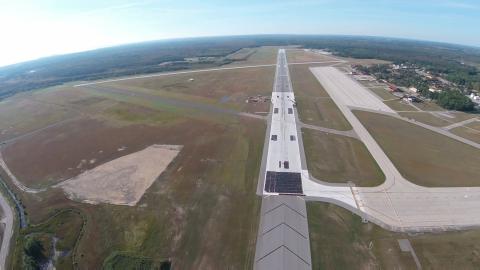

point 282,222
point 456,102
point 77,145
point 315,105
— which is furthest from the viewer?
point 315,105

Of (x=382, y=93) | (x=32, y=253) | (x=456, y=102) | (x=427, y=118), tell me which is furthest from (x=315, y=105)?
(x=32, y=253)

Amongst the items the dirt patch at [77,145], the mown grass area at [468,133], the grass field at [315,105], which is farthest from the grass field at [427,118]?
the dirt patch at [77,145]

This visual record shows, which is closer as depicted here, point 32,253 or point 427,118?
point 32,253

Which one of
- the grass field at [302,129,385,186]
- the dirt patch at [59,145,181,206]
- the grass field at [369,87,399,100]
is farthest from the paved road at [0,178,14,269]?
the grass field at [369,87,399,100]

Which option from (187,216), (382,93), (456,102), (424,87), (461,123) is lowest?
(187,216)

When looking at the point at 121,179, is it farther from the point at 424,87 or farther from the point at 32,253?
the point at 424,87

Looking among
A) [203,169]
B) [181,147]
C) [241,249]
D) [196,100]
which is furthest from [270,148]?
[196,100]
